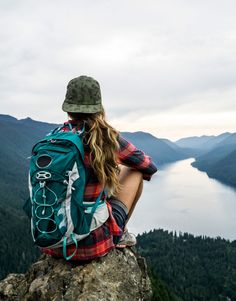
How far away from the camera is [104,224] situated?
5062 millimetres

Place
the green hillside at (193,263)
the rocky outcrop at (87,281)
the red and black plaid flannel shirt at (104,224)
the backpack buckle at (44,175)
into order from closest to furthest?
the backpack buckle at (44,175), the red and black plaid flannel shirt at (104,224), the rocky outcrop at (87,281), the green hillside at (193,263)

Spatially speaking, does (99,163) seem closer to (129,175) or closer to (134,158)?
(134,158)

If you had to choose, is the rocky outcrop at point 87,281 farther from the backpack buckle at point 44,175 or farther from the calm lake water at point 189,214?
the calm lake water at point 189,214

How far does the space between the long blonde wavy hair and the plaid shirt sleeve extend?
0.17 m

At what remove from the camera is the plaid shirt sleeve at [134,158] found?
17.0 ft

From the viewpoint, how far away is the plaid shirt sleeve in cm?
518

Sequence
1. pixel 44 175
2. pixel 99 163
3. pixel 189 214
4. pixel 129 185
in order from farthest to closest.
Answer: pixel 189 214 → pixel 129 185 → pixel 99 163 → pixel 44 175

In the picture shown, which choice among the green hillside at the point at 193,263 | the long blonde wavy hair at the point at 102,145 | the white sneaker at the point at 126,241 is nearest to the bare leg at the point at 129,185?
the long blonde wavy hair at the point at 102,145

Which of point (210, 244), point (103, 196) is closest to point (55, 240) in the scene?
point (103, 196)

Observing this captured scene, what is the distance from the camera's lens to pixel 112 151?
4.86 m

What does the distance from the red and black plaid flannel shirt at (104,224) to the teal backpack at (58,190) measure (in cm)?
25

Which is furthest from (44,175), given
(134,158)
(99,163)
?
(134,158)

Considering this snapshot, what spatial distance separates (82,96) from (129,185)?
1.49 m

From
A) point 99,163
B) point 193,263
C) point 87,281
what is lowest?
point 193,263
